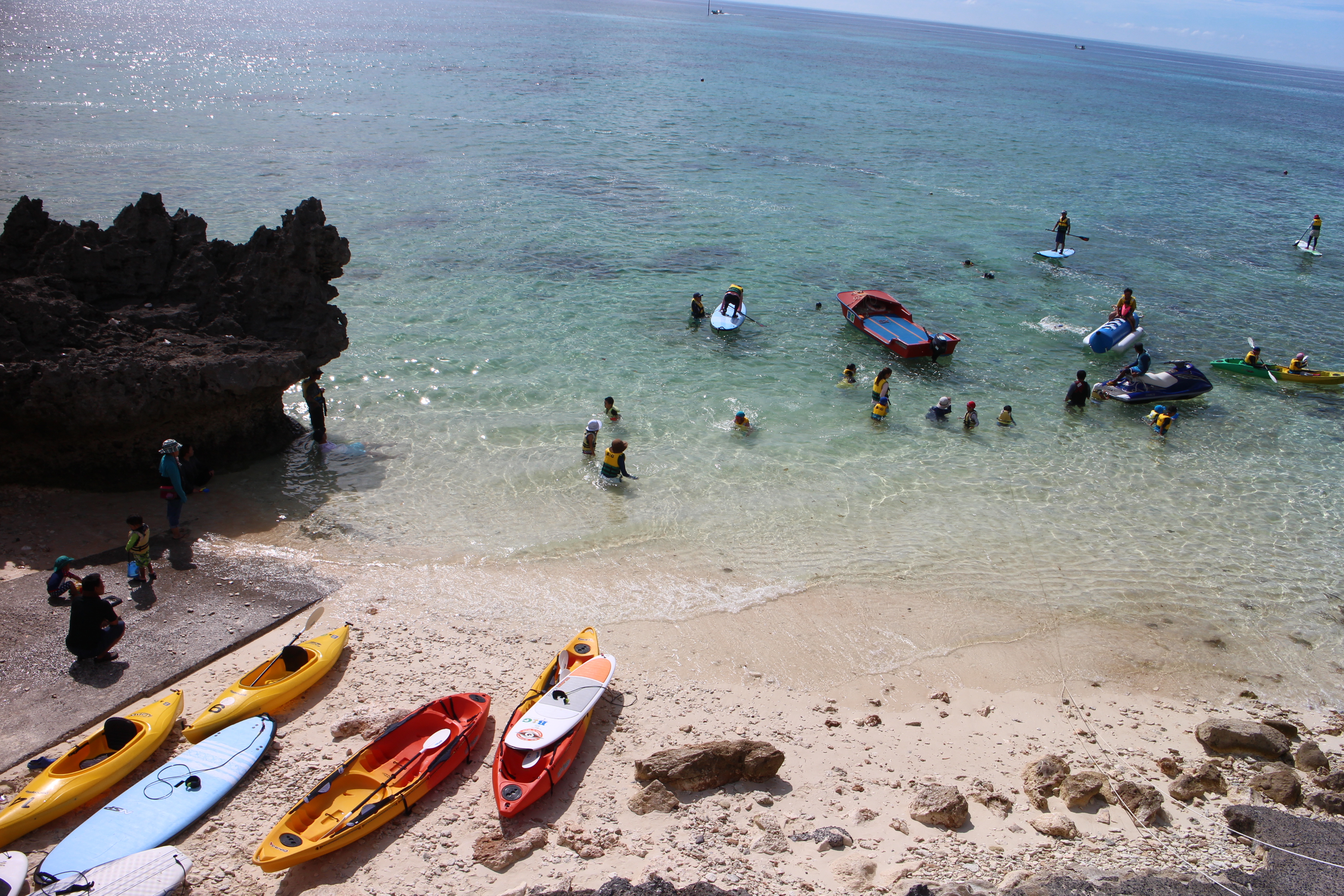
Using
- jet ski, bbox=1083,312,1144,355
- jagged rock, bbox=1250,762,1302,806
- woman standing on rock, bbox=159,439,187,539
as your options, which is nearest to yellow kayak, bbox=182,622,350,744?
woman standing on rock, bbox=159,439,187,539

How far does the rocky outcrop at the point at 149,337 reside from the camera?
529 inches

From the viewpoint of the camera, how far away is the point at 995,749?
10156 millimetres

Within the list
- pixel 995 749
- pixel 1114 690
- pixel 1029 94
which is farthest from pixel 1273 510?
pixel 1029 94

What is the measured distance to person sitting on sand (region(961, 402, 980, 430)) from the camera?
19266 mm

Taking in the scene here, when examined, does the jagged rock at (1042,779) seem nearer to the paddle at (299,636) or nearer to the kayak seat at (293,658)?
the kayak seat at (293,658)

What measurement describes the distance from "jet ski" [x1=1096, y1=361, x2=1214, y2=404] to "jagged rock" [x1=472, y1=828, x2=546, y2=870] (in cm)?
1934

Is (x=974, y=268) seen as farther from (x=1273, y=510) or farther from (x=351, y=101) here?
(x=351, y=101)

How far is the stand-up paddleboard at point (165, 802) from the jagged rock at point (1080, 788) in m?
9.45

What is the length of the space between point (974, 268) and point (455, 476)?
2460 cm

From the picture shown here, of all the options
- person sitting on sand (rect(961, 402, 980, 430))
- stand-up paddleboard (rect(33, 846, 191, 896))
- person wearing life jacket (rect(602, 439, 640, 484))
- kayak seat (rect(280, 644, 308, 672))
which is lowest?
stand-up paddleboard (rect(33, 846, 191, 896))

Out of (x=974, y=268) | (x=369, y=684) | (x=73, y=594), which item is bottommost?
(x=369, y=684)

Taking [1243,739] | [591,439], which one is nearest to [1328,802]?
[1243,739]

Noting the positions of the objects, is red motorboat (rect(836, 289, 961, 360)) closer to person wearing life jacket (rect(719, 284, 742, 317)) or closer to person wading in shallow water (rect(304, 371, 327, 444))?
person wearing life jacket (rect(719, 284, 742, 317))

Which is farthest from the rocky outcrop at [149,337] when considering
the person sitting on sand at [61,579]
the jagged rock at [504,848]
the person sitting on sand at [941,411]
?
the person sitting on sand at [941,411]
